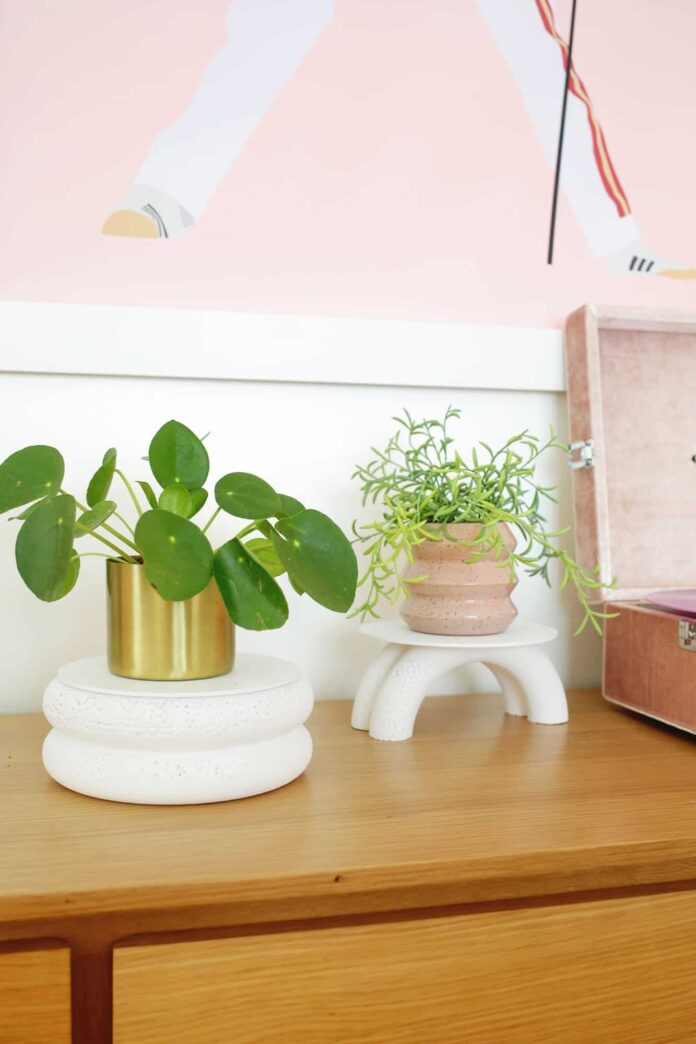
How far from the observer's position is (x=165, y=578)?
54 cm

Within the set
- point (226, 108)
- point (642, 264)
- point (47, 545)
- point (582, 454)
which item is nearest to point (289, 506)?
point (47, 545)

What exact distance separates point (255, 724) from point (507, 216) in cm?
66

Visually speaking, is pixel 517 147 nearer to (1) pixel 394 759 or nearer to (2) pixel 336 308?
(2) pixel 336 308

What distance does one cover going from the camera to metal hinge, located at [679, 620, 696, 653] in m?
0.70

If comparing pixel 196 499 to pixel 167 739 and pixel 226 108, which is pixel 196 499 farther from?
pixel 226 108


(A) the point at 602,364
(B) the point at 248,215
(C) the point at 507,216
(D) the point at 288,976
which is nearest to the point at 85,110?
(B) the point at 248,215

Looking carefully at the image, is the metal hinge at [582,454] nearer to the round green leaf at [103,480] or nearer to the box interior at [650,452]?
the box interior at [650,452]

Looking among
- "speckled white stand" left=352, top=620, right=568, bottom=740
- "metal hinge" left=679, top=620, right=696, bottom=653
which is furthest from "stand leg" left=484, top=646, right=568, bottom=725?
"metal hinge" left=679, top=620, right=696, bottom=653

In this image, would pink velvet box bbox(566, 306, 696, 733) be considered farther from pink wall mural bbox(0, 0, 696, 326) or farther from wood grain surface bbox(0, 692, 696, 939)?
wood grain surface bbox(0, 692, 696, 939)

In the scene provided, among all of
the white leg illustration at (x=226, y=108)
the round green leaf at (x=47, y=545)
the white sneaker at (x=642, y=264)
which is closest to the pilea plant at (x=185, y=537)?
the round green leaf at (x=47, y=545)

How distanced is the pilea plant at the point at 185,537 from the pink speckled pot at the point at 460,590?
17 centimetres

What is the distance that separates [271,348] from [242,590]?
0.36 meters

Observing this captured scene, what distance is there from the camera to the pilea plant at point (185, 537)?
535 millimetres

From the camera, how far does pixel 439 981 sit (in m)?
0.48
